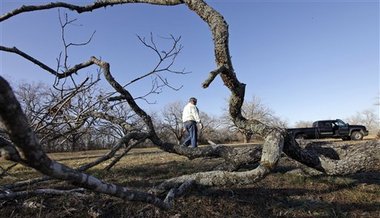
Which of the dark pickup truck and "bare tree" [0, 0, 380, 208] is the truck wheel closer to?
the dark pickup truck

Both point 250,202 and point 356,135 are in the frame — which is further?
point 356,135

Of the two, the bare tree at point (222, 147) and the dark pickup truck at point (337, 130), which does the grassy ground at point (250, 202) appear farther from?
the dark pickup truck at point (337, 130)

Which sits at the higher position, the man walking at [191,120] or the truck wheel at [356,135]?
the man walking at [191,120]

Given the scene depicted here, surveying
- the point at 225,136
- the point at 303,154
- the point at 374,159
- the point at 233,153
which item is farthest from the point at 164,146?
the point at 225,136

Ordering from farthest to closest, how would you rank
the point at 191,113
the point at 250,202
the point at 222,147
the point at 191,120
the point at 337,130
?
the point at 337,130, the point at 191,113, the point at 191,120, the point at 222,147, the point at 250,202

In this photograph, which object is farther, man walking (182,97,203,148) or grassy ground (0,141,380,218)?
man walking (182,97,203,148)

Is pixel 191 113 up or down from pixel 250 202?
up

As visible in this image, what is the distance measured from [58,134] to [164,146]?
1454 mm

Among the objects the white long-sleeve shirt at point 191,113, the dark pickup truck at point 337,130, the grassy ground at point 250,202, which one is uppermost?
the white long-sleeve shirt at point 191,113

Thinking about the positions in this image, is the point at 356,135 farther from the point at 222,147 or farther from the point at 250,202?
the point at 250,202

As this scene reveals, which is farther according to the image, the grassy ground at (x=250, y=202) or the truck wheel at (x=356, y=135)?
the truck wheel at (x=356, y=135)

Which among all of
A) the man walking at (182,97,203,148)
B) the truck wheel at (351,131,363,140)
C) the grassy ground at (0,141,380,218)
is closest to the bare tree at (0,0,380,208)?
the grassy ground at (0,141,380,218)

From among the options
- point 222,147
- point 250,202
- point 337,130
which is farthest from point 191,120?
point 337,130

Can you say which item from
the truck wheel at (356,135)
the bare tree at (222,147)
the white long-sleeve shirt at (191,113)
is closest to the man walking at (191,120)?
the white long-sleeve shirt at (191,113)
